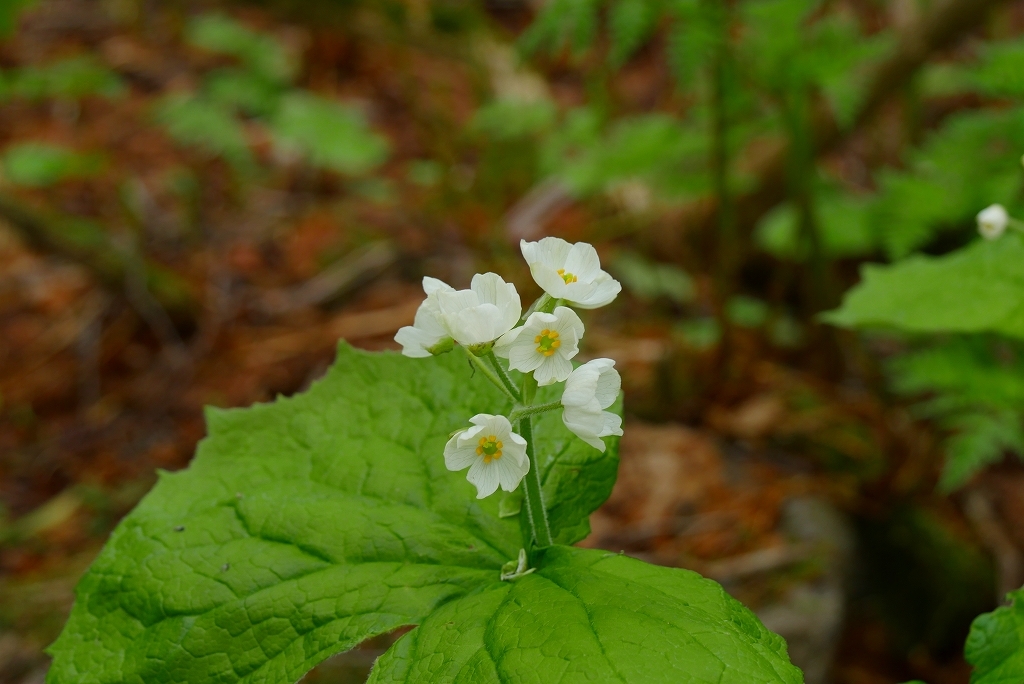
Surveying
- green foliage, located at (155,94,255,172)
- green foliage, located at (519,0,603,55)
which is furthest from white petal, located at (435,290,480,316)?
green foliage, located at (155,94,255,172)

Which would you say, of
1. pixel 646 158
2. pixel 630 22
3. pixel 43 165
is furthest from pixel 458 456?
pixel 43 165

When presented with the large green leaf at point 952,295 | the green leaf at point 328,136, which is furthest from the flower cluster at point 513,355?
the green leaf at point 328,136

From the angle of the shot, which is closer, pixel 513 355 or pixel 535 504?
pixel 513 355

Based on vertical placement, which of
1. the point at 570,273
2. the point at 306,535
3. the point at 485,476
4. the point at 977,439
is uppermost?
the point at 570,273

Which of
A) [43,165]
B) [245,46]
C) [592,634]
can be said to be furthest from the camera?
[245,46]

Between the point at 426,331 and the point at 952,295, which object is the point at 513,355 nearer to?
the point at 426,331

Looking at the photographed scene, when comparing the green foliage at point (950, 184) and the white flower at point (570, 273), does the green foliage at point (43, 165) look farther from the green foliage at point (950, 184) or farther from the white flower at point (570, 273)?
the green foliage at point (950, 184)

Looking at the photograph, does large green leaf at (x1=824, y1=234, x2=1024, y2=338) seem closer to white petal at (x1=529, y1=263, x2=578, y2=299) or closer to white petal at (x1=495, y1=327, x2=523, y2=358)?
white petal at (x1=529, y1=263, x2=578, y2=299)
